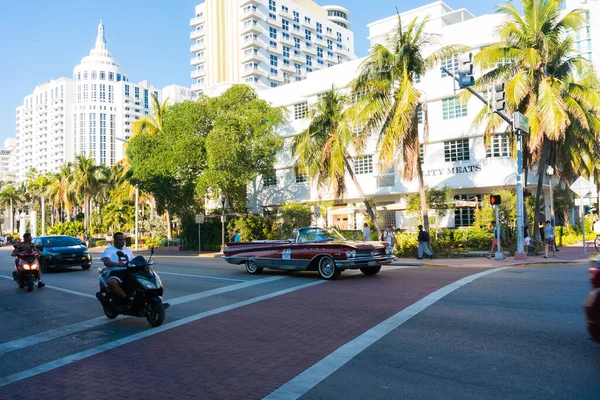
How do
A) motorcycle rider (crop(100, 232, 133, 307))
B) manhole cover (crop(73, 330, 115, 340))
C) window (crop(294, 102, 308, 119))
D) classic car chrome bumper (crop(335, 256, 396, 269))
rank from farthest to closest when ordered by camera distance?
window (crop(294, 102, 308, 119)) → classic car chrome bumper (crop(335, 256, 396, 269)) → motorcycle rider (crop(100, 232, 133, 307)) → manhole cover (crop(73, 330, 115, 340))

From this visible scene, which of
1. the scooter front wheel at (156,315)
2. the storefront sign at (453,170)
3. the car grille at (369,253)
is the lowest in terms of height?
the scooter front wheel at (156,315)

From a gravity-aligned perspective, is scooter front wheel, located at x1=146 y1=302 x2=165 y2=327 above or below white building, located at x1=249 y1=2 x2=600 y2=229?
below

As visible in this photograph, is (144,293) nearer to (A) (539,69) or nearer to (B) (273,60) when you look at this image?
(A) (539,69)

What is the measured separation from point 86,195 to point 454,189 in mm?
44929

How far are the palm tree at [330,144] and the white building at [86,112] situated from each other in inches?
5305

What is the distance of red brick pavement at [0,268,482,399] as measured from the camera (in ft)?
18.0

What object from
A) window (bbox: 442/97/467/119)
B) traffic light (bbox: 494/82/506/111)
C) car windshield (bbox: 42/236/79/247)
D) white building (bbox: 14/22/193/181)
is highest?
white building (bbox: 14/22/193/181)

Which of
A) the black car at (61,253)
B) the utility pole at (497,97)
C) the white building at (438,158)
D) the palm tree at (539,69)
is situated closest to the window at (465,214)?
the white building at (438,158)

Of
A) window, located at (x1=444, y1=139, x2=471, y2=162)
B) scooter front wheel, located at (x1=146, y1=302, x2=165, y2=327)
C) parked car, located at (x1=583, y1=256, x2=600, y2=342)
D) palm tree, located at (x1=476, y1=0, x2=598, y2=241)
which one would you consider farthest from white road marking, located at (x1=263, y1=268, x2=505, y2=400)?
window, located at (x1=444, y1=139, x2=471, y2=162)

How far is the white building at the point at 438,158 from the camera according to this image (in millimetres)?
32812

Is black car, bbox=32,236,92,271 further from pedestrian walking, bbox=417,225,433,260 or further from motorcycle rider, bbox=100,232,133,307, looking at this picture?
pedestrian walking, bbox=417,225,433,260

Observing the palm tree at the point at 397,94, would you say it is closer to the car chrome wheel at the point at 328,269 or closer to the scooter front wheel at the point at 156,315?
the car chrome wheel at the point at 328,269

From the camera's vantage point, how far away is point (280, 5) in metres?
82.9

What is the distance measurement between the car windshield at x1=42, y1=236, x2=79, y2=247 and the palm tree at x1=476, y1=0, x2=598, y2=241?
1911 centimetres
